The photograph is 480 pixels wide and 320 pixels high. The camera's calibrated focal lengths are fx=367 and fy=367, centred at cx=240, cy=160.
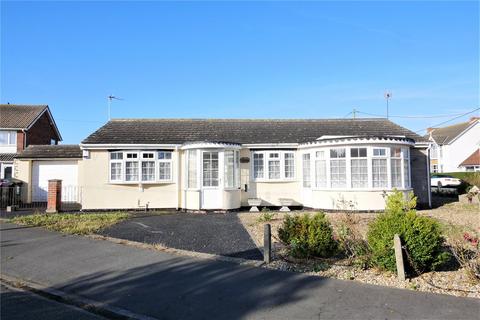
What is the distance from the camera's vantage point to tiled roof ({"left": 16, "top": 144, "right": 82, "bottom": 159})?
2278cm

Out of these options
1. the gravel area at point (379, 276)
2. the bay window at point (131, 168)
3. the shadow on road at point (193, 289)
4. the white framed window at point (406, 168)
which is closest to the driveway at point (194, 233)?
the gravel area at point (379, 276)

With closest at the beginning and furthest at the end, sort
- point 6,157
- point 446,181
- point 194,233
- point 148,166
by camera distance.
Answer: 1. point 194,233
2. point 148,166
3. point 6,157
4. point 446,181

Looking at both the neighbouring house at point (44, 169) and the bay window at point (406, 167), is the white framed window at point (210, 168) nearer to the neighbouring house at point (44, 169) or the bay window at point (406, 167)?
the bay window at point (406, 167)

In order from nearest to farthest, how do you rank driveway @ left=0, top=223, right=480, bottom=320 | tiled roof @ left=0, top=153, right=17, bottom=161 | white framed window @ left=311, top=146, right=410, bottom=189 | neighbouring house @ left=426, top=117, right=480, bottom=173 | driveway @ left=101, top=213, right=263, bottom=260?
1. driveway @ left=0, top=223, right=480, bottom=320
2. driveway @ left=101, top=213, right=263, bottom=260
3. white framed window @ left=311, top=146, right=410, bottom=189
4. tiled roof @ left=0, top=153, right=17, bottom=161
5. neighbouring house @ left=426, top=117, right=480, bottom=173

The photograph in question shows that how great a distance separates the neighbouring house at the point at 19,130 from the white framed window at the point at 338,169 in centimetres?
2399

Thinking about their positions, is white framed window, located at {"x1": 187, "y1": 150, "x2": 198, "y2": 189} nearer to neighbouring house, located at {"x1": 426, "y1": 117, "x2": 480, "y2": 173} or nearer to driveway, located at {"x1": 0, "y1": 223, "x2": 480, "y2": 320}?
driveway, located at {"x1": 0, "y1": 223, "x2": 480, "y2": 320}

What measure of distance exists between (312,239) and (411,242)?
1.90 metres

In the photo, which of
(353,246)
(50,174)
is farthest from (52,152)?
(353,246)

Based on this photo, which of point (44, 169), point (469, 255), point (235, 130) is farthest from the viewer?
point (44, 169)

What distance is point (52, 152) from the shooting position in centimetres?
2344

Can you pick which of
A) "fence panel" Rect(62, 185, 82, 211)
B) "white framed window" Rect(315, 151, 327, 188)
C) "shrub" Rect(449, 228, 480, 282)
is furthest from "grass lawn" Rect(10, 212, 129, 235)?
"shrub" Rect(449, 228, 480, 282)

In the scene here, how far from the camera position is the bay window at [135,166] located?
55.8 feet

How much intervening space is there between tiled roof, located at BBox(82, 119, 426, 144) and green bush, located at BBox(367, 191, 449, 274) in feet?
37.3

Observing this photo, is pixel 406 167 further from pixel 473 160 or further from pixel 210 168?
pixel 473 160
